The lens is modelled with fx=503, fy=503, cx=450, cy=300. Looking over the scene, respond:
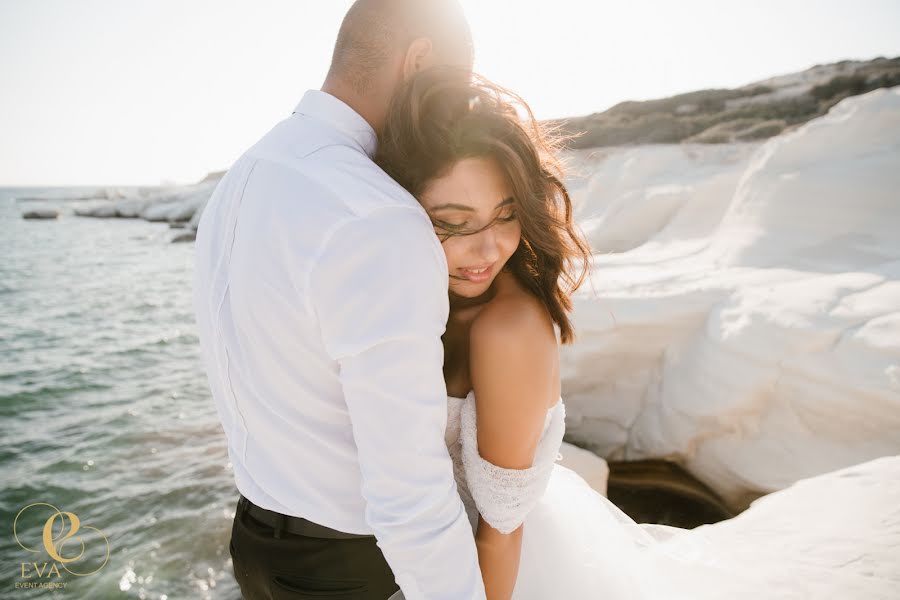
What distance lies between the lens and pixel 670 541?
2438mm

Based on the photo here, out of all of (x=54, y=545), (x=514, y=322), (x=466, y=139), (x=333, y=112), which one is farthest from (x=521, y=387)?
(x=54, y=545)

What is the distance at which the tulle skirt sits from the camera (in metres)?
1.81

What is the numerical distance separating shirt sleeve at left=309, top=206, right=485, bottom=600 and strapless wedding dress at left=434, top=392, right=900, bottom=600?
16.1 inches

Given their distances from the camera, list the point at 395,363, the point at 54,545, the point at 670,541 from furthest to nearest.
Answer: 1. the point at 54,545
2. the point at 670,541
3. the point at 395,363

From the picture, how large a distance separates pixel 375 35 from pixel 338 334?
86cm

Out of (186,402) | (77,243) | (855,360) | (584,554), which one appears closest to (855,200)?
(855,360)

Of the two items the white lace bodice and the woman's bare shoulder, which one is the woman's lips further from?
the white lace bodice

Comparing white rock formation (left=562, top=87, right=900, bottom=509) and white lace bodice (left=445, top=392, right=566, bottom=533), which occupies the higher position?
white lace bodice (left=445, top=392, right=566, bottom=533)

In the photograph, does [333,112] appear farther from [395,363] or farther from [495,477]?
[495,477]

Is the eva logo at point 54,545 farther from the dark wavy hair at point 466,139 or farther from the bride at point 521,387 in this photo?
the dark wavy hair at point 466,139

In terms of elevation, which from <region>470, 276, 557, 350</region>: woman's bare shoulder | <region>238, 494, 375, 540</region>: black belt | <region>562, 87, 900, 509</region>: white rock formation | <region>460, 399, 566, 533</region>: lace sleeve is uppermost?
<region>470, 276, 557, 350</region>: woman's bare shoulder

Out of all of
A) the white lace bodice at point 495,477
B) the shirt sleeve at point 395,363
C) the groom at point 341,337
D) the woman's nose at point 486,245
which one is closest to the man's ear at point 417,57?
the groom at point 341,337

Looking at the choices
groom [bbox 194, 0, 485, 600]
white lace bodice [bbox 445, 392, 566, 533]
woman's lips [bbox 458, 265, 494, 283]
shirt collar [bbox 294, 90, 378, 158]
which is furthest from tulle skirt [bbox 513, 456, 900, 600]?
Answer: shirt collar [bbox 294, 90, 378, 158]

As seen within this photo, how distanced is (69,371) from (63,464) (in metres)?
3.55
